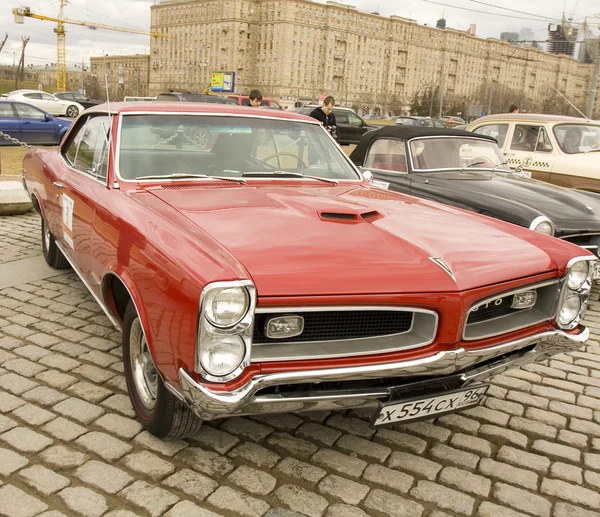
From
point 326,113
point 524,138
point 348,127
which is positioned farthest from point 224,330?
point 348,127

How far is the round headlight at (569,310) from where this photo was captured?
10.8 feet

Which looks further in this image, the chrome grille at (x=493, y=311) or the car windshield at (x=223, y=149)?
the car windshield at (x=223, y=149)


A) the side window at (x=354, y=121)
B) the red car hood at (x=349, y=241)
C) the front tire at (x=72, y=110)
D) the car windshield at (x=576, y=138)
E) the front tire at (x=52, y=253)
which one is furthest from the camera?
the front tire at (x=72, y=110)

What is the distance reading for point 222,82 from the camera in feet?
259

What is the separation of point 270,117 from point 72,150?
5.67 feet

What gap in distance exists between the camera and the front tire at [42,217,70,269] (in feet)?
19.5

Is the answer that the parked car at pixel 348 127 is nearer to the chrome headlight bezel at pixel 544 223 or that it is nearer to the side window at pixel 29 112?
the side window at pixel 29 112

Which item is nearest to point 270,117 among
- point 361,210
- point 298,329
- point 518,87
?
point 361,210

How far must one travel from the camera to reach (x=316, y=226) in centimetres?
314

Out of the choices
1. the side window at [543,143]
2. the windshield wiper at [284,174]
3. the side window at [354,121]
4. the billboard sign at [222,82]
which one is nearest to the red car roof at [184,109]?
the windshield wiper at [284,174]

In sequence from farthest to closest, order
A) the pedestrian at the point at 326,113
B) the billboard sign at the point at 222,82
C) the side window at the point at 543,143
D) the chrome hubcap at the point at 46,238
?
the billboard sign at the point at 222,82, the pedestrian at the point at 326,113, the side window at the point at 543,143, the chrome hubcap at the point at 46,238

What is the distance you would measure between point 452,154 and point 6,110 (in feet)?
52.9

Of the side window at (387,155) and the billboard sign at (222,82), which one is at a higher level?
the billboard sign at (222,82)

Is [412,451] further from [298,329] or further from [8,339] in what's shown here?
[8,339]
